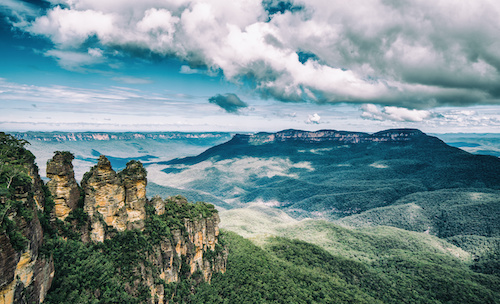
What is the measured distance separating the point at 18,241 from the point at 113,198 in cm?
1956

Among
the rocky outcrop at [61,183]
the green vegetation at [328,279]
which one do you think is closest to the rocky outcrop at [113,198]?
the rocky outcrop at [61,183]

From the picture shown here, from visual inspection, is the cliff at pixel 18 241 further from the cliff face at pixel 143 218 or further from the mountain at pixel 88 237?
the cliff face at pixel 143 218

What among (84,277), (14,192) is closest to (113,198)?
(84,277)

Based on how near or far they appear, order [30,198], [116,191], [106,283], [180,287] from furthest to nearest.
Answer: [180,287] → [116,191] → [106,283] → [30,198]

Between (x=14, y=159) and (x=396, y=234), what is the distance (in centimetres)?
15223

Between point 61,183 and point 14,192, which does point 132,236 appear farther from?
point 14,192

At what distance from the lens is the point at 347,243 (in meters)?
122

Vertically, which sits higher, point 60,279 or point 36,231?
point 36,231

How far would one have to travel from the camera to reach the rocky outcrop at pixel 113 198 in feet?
120

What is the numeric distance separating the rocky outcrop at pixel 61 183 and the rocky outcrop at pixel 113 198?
2.57m

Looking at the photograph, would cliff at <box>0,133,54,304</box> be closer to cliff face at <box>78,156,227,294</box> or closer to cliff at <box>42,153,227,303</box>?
cliff at <box>42,153,227,303</box>

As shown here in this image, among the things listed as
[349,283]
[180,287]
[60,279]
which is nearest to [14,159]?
[60,279]

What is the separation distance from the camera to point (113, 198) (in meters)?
39.1

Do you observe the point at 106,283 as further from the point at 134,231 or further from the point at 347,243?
the point at 347,243
